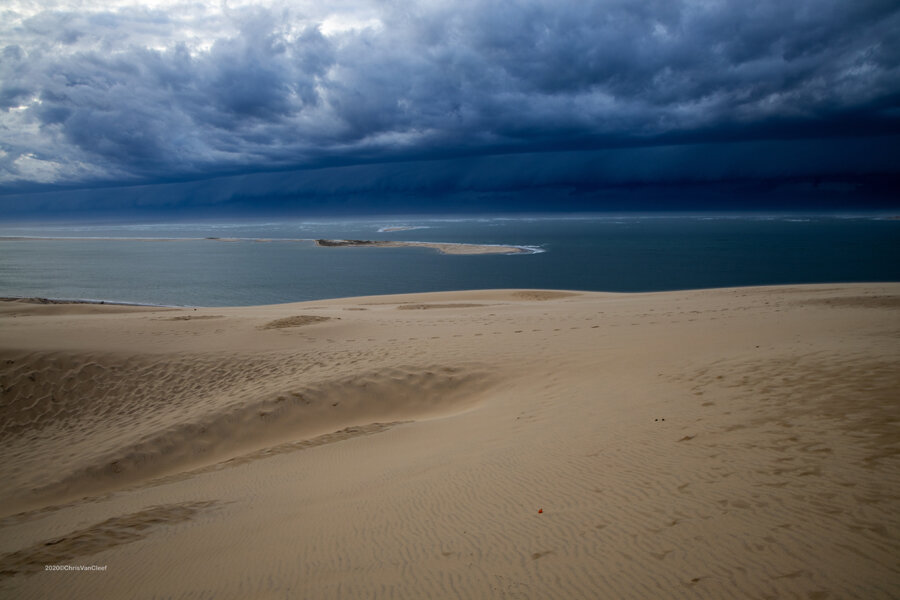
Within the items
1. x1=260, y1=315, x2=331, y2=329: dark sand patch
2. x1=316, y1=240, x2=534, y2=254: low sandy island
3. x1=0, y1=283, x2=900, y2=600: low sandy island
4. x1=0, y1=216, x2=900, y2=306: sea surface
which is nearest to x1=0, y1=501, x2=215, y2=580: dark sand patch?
x1=0, y1=283, x2=900, y2=600: low sandy island

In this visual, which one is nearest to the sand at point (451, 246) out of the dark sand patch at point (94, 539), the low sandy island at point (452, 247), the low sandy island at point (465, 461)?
the low sandy island at point (452, 247)

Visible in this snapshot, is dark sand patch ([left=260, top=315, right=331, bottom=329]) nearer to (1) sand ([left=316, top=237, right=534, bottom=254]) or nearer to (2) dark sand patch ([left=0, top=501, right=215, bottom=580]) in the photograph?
(2) dark sand patch ([left=0, top=501, right=215, bottom=580])

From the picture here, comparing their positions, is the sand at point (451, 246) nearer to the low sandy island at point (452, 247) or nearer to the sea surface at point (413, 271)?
the low sandy island at point (452, 247)

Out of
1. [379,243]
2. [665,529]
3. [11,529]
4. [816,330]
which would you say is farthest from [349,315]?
[379,243]

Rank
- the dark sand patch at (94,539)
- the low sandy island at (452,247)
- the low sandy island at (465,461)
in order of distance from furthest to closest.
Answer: the low sandy island at (452,247)
the dark sand patch at (94,539)
the low sandy island at (465,461)

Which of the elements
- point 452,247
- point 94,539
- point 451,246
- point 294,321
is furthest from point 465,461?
point 451,246

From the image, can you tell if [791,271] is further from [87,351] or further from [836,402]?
[87,351]

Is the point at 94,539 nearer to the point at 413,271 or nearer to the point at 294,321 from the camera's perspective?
the point at 294,321

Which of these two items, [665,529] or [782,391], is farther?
[782,391]
